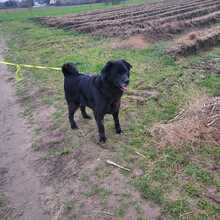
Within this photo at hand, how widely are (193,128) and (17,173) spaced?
298 centimetres

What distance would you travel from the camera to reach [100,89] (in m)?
4.79

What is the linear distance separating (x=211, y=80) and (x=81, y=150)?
4031 millimetres

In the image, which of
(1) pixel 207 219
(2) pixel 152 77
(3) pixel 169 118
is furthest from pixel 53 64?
(1) pixel 207 219

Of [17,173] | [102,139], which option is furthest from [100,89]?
[17,173]

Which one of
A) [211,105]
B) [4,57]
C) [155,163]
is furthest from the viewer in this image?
[4,57]

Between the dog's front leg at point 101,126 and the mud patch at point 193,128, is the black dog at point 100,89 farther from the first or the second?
the mud patch at point 193,128

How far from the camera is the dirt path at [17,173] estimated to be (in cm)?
413

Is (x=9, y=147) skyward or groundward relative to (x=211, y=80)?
groundward

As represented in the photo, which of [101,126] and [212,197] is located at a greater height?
[101,126]

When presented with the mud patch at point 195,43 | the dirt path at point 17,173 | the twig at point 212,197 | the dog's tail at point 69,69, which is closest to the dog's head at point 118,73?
the dog's tail at point 69,69

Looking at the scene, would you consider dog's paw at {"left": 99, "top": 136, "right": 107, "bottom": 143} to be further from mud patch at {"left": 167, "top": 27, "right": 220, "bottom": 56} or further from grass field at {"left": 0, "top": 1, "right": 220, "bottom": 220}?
mud patch at {"left": 167, "top": 27, "right": 220, "bottom": 56}

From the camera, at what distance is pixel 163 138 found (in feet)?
16.8

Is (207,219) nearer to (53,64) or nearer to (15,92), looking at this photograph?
(15,92)

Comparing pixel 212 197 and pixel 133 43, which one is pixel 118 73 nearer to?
pixel 212 197
